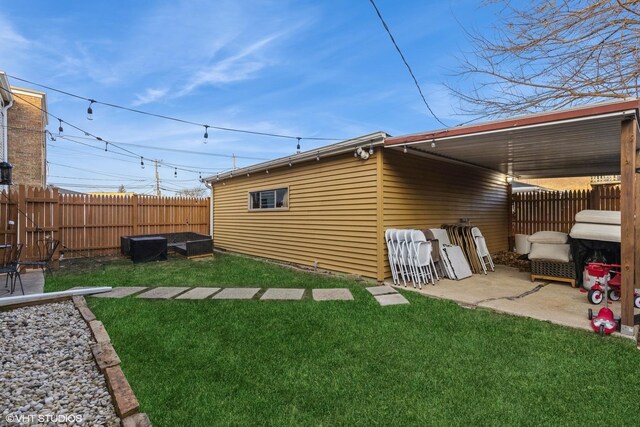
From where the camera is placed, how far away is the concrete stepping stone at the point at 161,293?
15.7ft

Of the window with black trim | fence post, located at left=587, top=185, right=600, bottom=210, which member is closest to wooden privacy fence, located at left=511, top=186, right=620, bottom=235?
fence post, located at left=587, top=185, right=600, bottom=210

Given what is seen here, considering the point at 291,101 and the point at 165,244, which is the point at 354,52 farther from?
the point at 165,244

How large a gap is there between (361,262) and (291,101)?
8663 mm

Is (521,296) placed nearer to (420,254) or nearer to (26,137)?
(420,254)

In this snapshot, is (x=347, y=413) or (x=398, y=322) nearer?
(x=347, y=413)

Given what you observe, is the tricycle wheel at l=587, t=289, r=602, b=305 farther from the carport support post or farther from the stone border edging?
the stone border edging

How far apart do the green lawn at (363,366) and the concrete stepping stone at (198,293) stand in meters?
0.45

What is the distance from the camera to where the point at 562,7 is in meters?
4.96

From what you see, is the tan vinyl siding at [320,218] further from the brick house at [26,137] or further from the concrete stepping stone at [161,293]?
the brick house at [26,137]

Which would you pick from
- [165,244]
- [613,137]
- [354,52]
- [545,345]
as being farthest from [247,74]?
[545,345]

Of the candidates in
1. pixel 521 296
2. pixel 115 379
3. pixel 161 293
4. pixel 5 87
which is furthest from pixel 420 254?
pixel 5 87

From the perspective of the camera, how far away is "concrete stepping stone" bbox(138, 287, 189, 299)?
4.78 m

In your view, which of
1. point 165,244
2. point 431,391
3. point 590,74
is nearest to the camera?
point 431,391

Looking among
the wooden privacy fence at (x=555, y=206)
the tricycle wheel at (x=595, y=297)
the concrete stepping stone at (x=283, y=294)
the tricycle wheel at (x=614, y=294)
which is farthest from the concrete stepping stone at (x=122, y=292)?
the wooden privacy fence at (x=555, y=206)
